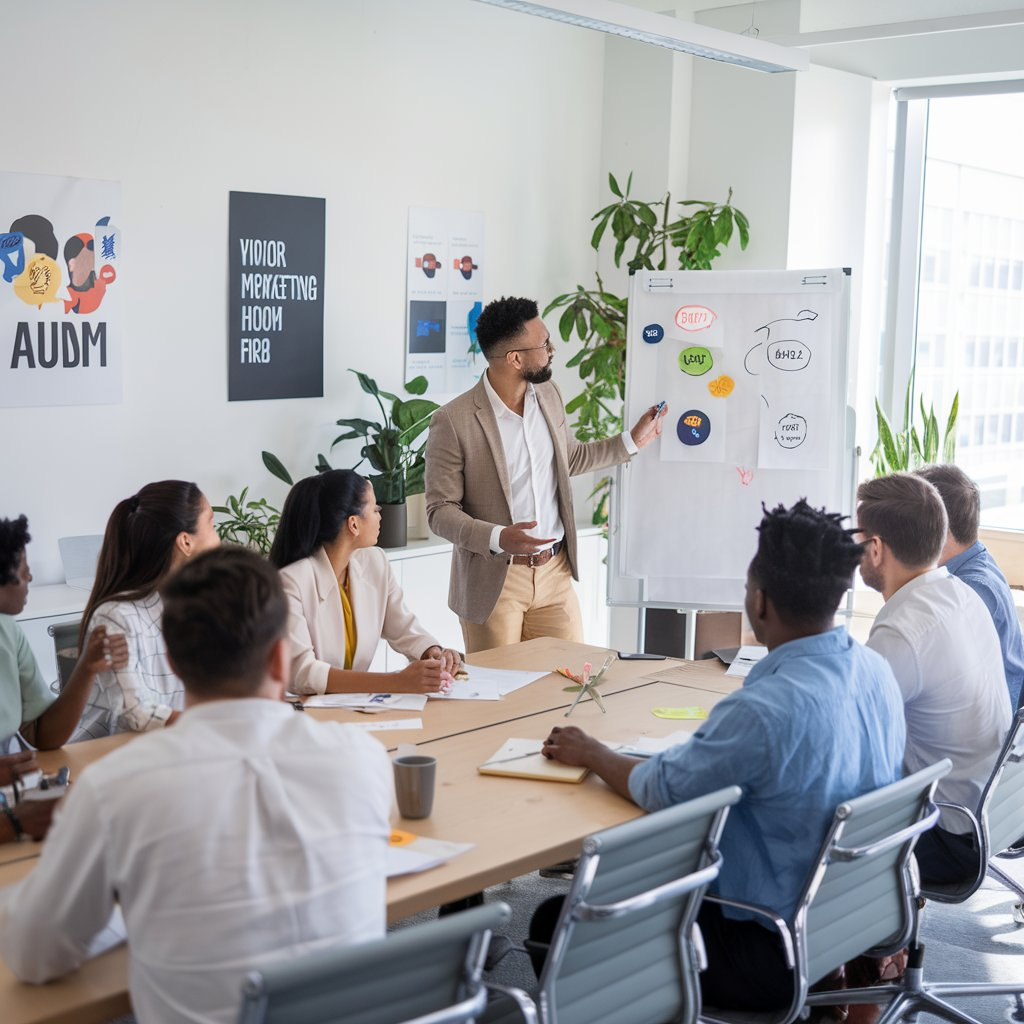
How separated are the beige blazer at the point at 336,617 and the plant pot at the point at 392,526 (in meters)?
1.60

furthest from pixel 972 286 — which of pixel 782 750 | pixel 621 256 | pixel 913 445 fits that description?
pixel 782 750

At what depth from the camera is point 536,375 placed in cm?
409

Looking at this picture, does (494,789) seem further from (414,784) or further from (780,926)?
(780,926)

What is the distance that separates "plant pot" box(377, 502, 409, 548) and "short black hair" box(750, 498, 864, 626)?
2.88m

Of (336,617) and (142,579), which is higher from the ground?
(142,579)

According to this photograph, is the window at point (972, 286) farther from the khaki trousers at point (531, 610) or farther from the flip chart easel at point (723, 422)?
the khaki trousers at point (531, 610)

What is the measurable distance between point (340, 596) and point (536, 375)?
1198 mm

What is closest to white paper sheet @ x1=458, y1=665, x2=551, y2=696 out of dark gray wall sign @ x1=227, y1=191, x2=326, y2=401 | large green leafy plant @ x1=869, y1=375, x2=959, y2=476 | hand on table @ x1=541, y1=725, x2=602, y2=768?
hand on table @ x1=541, y1=725, x2=602, y2=768

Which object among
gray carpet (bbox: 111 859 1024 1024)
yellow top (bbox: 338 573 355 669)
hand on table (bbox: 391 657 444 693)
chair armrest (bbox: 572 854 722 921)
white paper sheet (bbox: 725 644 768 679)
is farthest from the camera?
white paper sheet (bbox: 725 644 768 679)

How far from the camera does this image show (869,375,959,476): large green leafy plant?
221 inches

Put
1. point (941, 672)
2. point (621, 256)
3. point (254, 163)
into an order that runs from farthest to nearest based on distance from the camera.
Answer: point (621, 256)
point (254, 163)
point (941, 672)

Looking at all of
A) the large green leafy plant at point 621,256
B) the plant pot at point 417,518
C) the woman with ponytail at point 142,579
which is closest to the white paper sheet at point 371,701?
the woman with ponytail at point 142,579

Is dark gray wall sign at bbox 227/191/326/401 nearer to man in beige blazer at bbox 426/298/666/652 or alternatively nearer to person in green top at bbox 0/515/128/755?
man in beige blazer at bbox 426/298/666/652

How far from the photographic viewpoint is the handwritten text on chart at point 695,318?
14.4 ft
